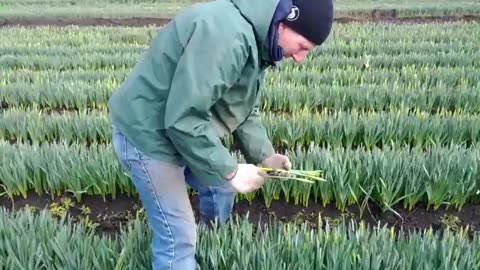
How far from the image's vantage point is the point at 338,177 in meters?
3.07

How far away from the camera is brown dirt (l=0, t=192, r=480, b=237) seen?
3084 millimetres

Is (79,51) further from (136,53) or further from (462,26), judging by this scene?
(462,26)

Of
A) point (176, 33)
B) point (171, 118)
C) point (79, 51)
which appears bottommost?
point (79, 51)

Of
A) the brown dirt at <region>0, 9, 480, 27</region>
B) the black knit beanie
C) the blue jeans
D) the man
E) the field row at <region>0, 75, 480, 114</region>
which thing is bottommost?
the brown dirt at <region>0, 9, 480, 27</region>

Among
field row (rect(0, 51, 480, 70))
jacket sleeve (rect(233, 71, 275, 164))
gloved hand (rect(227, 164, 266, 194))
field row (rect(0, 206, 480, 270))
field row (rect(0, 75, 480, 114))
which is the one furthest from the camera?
field row (rect(0, 51, 480, 70))

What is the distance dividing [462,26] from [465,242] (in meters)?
9.63

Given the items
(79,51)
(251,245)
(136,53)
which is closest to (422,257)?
(251,245)

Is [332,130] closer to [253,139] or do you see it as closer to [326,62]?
[253,139]

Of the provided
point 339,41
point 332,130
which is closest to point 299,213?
point 332,130

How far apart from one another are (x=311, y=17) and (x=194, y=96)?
0.43 metres

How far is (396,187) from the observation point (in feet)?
10.1

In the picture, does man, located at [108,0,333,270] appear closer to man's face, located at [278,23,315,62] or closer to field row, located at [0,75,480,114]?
man's face, located at [278,23,315,62]

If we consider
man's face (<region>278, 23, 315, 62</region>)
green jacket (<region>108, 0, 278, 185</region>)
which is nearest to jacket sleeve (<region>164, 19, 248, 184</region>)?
green jacket (<region>108, 0, 278, 185</region>)

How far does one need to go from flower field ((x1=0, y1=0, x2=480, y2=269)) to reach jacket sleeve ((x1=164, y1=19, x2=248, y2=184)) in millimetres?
532
